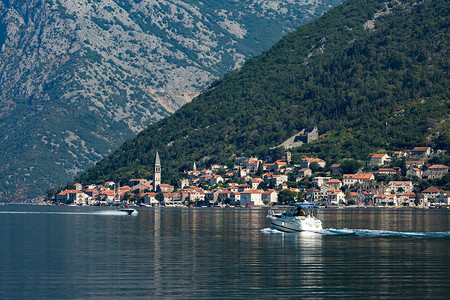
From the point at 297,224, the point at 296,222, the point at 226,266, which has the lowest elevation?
the point at 226,266

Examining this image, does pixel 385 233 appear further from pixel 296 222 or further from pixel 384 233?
pixel 296 222

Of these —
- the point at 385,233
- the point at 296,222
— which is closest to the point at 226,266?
the point at 385,233

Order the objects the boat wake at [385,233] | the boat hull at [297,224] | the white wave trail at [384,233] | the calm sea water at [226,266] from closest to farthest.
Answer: the calm sea water at [226,266]
the boat wake at [385,233]
the white wave trail at [384,233]
the boat hull at [297,224]

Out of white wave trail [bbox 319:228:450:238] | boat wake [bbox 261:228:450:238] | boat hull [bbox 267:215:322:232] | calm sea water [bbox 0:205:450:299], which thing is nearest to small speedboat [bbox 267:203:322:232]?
boat hull [bbox 267:215:322:232]

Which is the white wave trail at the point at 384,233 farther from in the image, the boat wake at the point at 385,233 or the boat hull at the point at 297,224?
the boat hull at the point at 297,224

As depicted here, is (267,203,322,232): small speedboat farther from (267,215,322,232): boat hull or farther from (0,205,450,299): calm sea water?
(0,205,450,299): calm sea water

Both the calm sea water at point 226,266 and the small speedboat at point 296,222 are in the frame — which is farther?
the small speedboat at point 296,222

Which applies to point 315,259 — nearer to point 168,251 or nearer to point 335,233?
point 168,251

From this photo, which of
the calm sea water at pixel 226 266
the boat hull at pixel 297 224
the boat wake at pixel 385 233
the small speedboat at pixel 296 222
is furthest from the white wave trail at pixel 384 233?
the small speedboat at pixel 296 222

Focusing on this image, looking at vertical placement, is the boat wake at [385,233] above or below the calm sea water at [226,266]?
above
